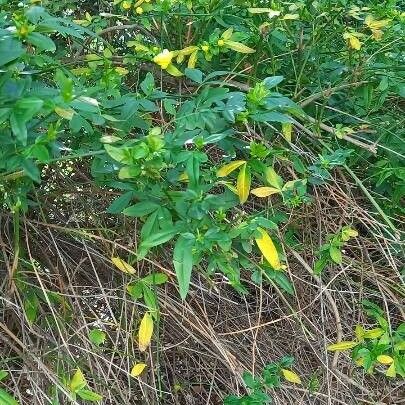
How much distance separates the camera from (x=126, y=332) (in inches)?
45.6

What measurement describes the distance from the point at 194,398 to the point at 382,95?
75cm

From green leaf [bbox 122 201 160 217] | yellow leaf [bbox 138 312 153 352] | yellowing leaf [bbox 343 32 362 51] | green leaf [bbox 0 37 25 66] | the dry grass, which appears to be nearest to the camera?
green leaf [bbox 0 37 25 66]

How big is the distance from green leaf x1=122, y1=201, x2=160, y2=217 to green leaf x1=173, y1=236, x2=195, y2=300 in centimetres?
9

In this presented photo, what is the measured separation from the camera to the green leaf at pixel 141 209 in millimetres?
947

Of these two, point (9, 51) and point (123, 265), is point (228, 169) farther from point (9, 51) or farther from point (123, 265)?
point (9, 51)

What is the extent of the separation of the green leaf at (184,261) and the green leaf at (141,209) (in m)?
0.09

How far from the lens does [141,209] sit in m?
0.95

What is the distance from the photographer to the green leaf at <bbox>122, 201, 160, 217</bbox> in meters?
0.95

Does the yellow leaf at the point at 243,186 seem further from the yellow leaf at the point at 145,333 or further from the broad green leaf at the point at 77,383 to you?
the broad green leaf at the point at 77,383

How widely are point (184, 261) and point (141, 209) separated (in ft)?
0.39

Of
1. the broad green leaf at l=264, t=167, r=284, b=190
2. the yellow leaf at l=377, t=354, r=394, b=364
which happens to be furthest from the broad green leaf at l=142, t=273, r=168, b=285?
the yellow leaf at l=377, t=354, r=394, b=364

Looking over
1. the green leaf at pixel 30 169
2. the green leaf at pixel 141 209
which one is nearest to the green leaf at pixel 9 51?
the green leaf at pixel 30 169

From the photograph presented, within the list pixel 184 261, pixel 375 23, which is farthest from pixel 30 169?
pixel 375 23

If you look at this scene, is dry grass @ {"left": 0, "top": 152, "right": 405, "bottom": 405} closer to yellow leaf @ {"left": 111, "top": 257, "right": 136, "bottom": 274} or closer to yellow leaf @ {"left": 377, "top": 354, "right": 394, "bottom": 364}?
yellow leaf @ {"left": 111, "top": 257, "right": 136, "bottom": 274}
